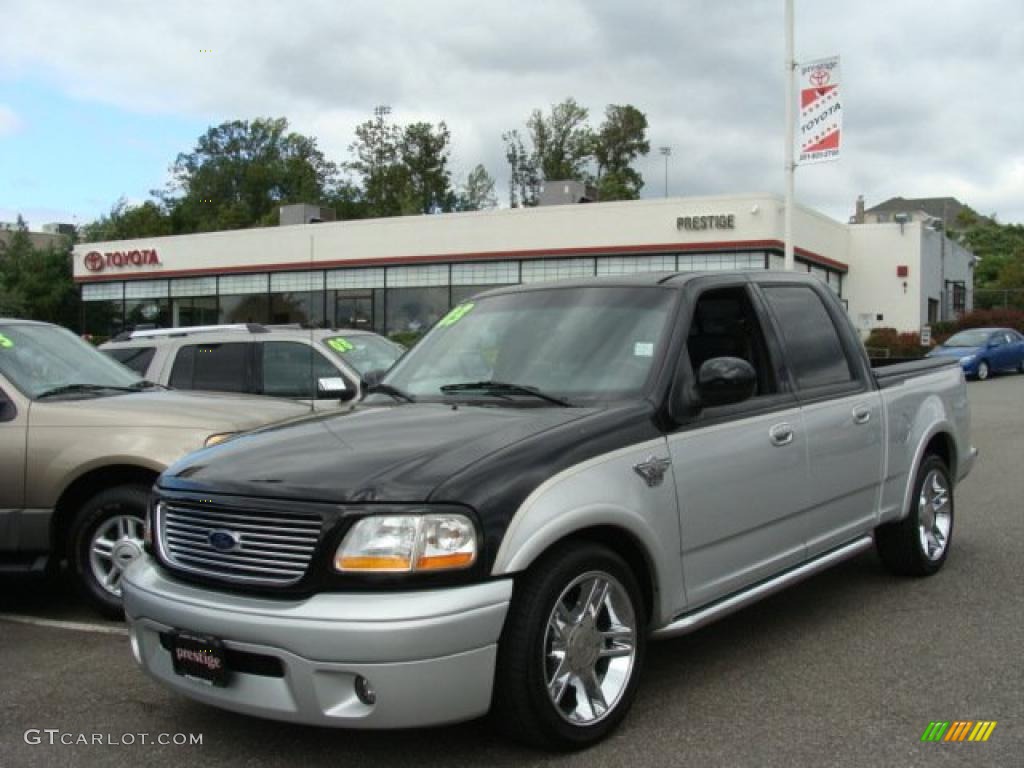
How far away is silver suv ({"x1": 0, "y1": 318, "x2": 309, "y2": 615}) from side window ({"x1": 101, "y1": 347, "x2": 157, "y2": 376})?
10.3 feet

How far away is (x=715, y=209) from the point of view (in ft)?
98.3

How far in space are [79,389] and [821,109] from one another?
14935 mm

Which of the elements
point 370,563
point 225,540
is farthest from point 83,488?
point 370,563

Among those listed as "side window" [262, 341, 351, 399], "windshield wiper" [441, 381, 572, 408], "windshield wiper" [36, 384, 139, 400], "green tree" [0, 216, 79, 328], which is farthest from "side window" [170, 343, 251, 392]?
"green tree" [0, 216, 79, 328]

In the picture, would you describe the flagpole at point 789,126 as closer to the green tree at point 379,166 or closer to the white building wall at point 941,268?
the white building wall at point 941,268

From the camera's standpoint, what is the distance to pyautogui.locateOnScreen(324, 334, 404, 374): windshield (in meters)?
9.14

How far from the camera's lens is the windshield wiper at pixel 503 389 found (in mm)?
4230

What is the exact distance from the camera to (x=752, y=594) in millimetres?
4473

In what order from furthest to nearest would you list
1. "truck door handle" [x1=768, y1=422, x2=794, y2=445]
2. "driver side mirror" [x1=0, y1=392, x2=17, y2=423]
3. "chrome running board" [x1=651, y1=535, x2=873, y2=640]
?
"driver side mirror" [x1=0, y1=392, x2=17, y2=423]
"truck door handle" [x1=768, y1=422, x2=794, y2=445]
"chrome running board" [x1=651, y1=535, x2=873, y2=640]

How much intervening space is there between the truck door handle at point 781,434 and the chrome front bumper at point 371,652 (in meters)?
1.81

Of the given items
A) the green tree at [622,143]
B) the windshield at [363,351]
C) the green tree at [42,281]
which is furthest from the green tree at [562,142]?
the windshield at [363,351]

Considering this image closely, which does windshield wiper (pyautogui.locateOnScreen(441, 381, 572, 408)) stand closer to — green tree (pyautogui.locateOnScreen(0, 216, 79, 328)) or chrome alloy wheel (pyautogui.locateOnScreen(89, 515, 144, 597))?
chrome alloy wheel (pyautogui.locateOnScreen(89, 515, 144, 597))

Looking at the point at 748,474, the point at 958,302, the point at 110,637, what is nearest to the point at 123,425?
the point at 110,637

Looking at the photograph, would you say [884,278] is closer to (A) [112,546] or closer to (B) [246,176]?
(A) [112,546]
